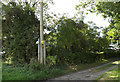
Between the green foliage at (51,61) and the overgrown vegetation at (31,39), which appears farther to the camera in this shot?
the overgrown vegetation at (31,39)

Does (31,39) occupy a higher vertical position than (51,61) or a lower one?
higher

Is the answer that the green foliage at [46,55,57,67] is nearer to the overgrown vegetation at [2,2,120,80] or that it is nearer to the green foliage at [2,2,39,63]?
the overgrown vegetation at [2,2,120,80]

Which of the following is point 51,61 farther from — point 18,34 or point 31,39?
point 18,34

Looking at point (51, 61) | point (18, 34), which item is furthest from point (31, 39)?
point (51, 61)

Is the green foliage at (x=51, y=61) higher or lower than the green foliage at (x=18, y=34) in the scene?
lower

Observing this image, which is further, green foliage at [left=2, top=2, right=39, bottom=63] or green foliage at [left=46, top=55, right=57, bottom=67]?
green foliage at [left=2, top=2, right=39, bottom=63]

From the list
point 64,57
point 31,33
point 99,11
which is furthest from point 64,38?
point 99,11

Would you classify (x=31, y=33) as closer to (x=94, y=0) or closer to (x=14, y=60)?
(x=14, y=60)

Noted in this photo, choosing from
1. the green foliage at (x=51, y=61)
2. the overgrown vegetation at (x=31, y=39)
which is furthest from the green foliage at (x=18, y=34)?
the green foliage at (x=51, y=61)

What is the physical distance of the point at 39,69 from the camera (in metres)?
7.80

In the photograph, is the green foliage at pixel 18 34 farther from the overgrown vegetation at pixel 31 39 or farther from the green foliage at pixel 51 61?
the green foliage at pixel 51 61

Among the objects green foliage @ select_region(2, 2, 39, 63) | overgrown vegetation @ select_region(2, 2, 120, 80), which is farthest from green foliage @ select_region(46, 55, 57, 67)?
green foliage @ select_region(2, 2, 39, 63)

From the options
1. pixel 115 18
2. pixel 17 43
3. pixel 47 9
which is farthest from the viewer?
pixel 47 9

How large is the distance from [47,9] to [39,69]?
7022 millimetres
